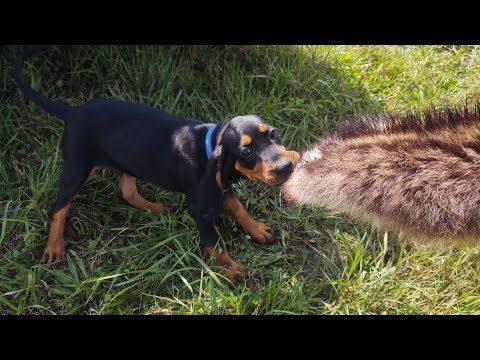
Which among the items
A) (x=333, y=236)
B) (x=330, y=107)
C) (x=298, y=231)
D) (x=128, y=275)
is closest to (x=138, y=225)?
(x=128, y=275)

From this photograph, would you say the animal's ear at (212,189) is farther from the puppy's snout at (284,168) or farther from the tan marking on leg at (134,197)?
the tan marking on leg at (134,197)

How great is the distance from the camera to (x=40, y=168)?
145 inches

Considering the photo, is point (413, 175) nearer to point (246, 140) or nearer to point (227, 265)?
point (246, 140)

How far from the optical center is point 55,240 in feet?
10.8

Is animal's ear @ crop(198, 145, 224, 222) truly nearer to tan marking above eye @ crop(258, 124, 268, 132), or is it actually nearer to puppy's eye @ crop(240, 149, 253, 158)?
puppy's eye @ crop(240, 149, 253, 158)

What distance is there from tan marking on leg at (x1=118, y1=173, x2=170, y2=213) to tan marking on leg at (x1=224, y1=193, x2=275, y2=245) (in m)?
0.57

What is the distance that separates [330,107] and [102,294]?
243cm

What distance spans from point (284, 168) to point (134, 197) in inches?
58.9

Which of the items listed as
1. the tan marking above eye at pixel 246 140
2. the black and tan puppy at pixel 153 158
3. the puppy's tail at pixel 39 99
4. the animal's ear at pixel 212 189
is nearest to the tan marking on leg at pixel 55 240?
the black and tan puppy at pixel 153 158

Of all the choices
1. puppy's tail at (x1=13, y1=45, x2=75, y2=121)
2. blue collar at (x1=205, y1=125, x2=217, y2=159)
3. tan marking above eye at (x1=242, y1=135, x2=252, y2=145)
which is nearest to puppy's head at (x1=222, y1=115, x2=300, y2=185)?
tan marking above eye at (x1=242, y1=135, x2=252, y2=145)

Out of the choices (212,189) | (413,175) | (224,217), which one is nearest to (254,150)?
(212,189)

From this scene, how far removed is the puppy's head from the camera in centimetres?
260

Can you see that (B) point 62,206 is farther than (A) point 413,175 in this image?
Yes

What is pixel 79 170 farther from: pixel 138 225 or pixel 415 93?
pixel 415 93
